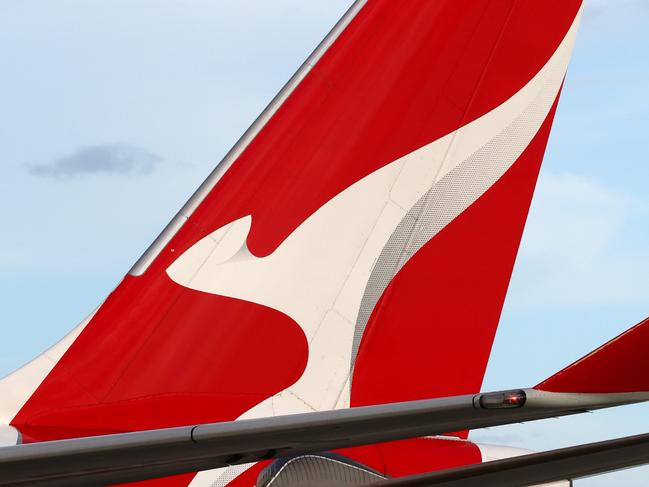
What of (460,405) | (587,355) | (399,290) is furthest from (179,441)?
(399,290)

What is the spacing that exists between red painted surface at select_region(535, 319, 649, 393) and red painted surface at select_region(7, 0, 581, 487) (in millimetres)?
3768

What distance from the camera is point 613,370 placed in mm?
2838

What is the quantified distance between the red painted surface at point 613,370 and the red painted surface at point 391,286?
377 cm

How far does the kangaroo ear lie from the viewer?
680 centimetres

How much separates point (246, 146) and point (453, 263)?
5.49ft

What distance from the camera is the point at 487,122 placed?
24.4 feet

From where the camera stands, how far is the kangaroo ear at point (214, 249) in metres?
6.80

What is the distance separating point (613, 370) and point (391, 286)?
4115 mm

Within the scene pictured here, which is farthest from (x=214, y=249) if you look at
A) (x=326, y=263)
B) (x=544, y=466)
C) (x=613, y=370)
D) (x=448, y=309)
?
(x=613, y=370)

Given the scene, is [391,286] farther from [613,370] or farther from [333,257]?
[613,370]

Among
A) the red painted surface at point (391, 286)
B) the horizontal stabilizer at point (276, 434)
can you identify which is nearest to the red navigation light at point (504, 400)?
the horizontal stabilizer at point (276, 434)

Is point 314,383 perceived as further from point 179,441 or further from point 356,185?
point 179,441

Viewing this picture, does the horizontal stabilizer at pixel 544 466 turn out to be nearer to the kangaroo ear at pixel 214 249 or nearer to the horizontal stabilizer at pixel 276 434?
the horizontal stabilizer at pixel 276 434

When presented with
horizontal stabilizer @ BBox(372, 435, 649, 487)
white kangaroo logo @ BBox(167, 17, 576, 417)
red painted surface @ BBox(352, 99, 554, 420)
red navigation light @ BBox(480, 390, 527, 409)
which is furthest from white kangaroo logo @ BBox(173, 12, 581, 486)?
red navigation light @ BBox(480, 390, 527, 409)
